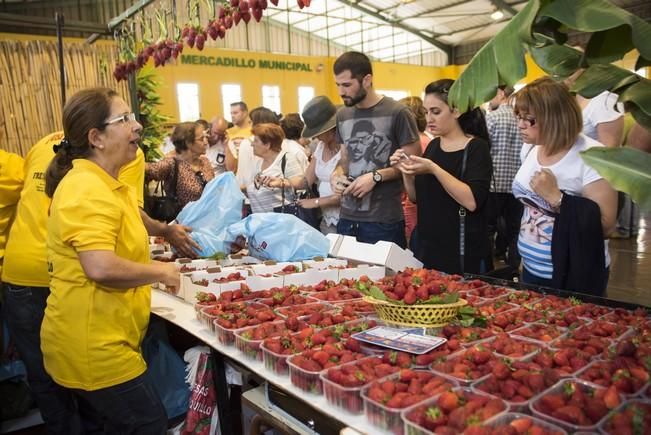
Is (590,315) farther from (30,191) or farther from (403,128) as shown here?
(30,191)

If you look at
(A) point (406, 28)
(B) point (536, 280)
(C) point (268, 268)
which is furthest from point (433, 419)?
(A) point (406, 28)

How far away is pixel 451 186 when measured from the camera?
2.46 meters

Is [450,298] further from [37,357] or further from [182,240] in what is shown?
[37,357]

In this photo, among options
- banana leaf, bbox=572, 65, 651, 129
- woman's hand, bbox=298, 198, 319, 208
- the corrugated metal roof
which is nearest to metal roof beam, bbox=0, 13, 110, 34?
woman's hand, bbox=298, 198, 319, 208

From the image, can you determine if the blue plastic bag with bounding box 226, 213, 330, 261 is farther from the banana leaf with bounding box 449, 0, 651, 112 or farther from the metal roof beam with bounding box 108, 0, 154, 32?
the metal roof beam with bounding box 108, 0, 154, 32

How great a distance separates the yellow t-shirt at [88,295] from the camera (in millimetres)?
1763

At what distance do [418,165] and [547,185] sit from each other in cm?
59

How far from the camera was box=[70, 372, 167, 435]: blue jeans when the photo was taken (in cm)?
187

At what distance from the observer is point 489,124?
4.02m

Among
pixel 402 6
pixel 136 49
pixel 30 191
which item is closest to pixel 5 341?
pixel 30 191

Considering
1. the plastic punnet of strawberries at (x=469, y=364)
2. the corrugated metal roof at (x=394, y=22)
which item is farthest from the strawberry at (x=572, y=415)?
the corrugated metal roof at (x=394, y=22)

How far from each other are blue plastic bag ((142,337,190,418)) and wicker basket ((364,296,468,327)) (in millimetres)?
1092

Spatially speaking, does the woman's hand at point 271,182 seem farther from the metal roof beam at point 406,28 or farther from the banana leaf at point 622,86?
the metal roof beam at point 406,28

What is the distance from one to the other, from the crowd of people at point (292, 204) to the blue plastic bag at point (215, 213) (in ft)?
0.49
